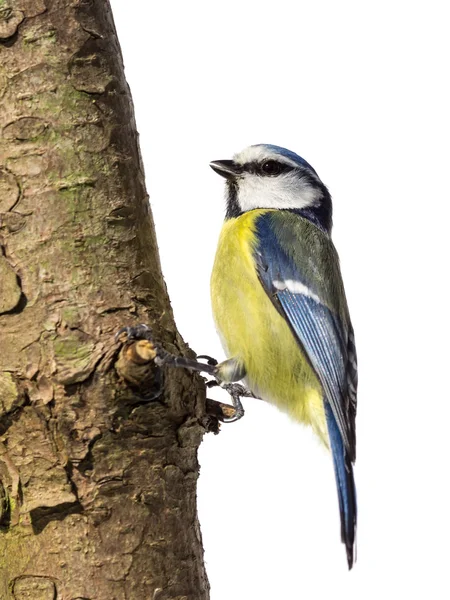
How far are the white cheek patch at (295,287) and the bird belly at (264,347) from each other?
5cm

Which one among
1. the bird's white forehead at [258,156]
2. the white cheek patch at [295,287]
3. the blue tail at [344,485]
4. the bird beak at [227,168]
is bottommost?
the blue tail at [344,485]

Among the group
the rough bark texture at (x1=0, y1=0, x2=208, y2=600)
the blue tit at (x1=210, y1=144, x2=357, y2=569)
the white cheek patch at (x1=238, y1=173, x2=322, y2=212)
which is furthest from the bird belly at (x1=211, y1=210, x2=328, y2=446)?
the rough bark texture at (x1=0, y1=0, x2=208, y2=600)

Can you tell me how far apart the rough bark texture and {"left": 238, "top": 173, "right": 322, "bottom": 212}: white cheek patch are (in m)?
0.99

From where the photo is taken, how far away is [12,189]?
4.18 feet

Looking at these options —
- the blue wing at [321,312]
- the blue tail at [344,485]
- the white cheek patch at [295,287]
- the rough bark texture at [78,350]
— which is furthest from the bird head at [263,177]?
the rough bark texture at [78,350]

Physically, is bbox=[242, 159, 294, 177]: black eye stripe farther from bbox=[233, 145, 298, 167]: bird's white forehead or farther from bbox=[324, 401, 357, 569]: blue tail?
bbox=[324, 401, 357, 569]: blue tail

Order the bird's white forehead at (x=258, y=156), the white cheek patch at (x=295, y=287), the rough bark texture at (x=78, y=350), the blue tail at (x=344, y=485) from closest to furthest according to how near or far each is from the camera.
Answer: the rough bark texture at (x=78, y=350), the blue tail at (x=344, y=485), the white cheek patch at (x=295, y=287), the bird's white forehead at (x=258, y=156)

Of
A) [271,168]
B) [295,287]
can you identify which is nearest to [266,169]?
[271,168]

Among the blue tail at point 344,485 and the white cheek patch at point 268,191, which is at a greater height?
the white cheek patch at point 268,191

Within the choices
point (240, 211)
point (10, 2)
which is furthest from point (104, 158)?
point (240, 211)

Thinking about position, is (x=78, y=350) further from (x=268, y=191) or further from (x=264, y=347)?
(x=268, y=191)

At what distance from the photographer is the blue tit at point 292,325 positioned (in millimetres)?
1870

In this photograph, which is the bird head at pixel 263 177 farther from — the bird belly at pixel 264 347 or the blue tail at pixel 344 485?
the blue tail at pixel 344 485

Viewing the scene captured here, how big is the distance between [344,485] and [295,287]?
1.83ft
